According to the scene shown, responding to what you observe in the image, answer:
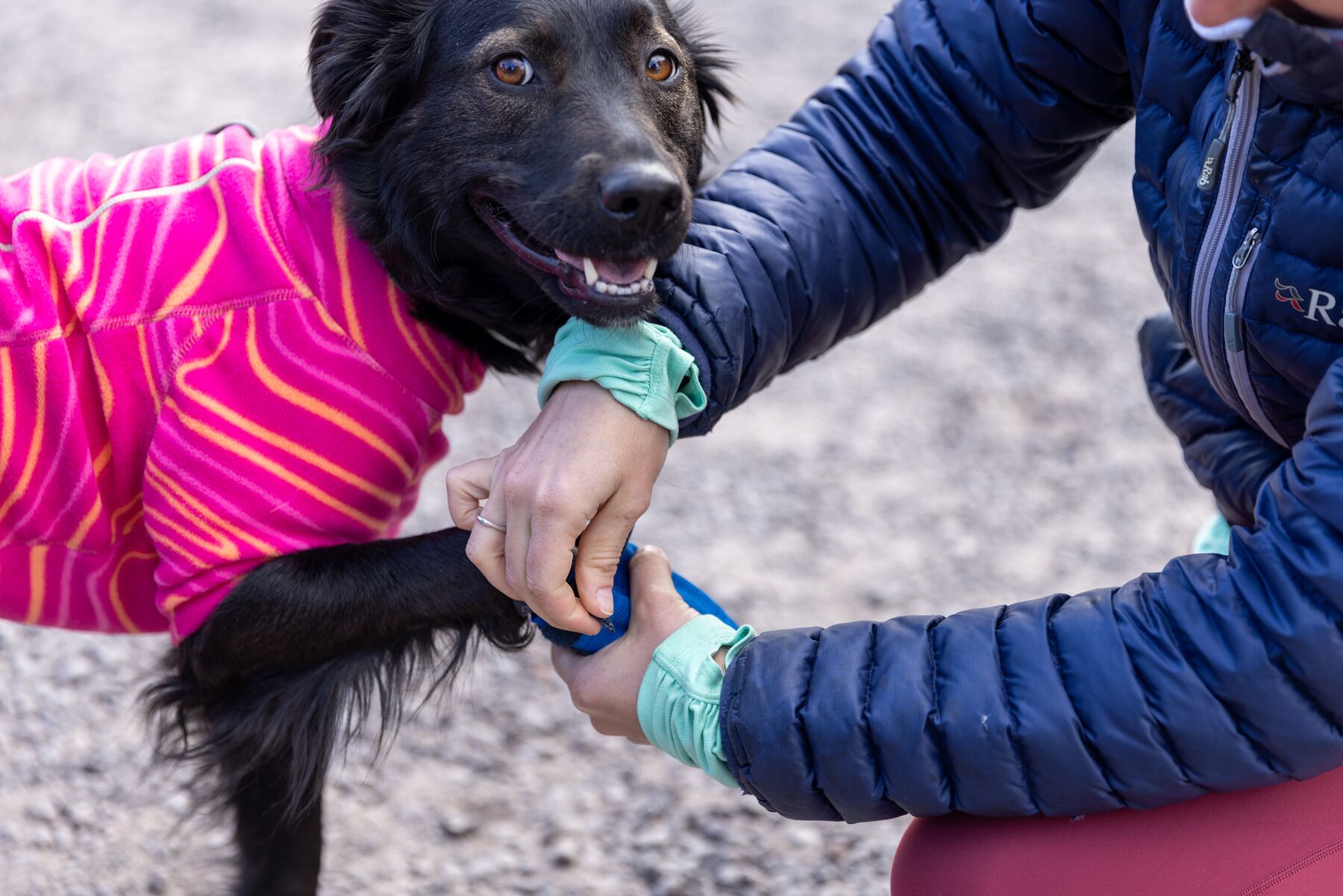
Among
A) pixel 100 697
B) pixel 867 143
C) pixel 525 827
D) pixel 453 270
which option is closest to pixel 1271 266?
pixel 867 143

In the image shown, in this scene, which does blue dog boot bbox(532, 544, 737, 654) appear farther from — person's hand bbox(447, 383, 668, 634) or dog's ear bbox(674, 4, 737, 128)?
dog's ear bbox(674, 4, 737, 128)

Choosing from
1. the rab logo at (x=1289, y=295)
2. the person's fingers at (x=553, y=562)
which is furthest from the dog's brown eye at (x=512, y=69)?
the rab logo at (x=1289, y=295)

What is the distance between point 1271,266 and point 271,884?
5.57 feet

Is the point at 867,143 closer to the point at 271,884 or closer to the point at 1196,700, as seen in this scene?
the point at 1196,700

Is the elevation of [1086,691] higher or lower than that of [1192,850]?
higher

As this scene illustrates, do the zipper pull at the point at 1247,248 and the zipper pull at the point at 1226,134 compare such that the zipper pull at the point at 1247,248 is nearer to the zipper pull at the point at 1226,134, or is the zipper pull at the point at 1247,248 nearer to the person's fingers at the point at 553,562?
the zipper pull at the point at 1226,134

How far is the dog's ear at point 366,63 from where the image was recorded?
163 cm

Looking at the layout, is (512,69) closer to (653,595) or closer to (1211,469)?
(653,595)

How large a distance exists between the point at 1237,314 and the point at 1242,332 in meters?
0.03

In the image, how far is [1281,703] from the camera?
123 centimetres

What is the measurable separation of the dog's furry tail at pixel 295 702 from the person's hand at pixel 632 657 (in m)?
0.19

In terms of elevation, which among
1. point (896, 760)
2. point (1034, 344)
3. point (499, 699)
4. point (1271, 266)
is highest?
point (1034, 344)

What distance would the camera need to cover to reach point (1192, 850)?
140cm

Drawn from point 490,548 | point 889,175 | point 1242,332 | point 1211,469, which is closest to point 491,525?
point 490,548
